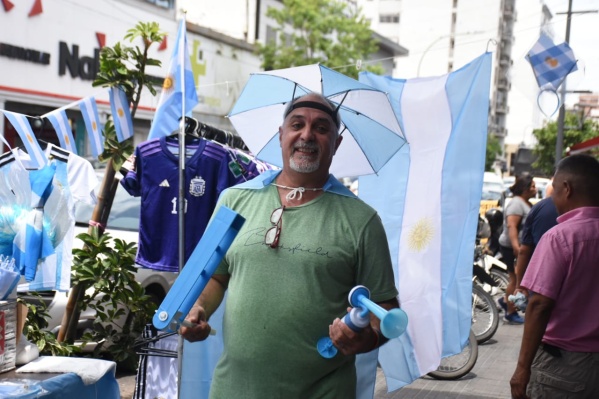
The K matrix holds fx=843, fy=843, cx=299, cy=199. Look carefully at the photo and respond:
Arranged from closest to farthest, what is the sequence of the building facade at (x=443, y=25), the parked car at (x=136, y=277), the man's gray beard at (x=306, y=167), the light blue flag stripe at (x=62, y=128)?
the man's gray beard at (x=306, y=167) < the light blue flag stripe at (x=62, y=128) < the parked car at (x=136, y=277) < the building facade at (x=443, y=25)

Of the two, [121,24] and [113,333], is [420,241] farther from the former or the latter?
[121,24]

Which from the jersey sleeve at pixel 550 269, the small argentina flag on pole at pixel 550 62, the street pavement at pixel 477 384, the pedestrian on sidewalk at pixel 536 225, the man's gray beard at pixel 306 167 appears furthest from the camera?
the small argentina flag on pole at pixel 550 62

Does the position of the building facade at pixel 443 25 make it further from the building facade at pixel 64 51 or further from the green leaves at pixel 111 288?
the green leaves at pixel 111 288

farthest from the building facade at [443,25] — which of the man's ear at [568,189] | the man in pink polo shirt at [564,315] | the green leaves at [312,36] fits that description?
the man in pink polo shirt at [564,315]

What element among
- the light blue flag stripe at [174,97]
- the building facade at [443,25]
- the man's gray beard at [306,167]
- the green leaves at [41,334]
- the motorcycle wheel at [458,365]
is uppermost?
the building facade at [443,25]

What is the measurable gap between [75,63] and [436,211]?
64.1ft

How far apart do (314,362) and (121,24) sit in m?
23.5

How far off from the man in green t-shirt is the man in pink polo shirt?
990 mm

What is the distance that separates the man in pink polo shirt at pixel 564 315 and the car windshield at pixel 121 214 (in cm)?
551

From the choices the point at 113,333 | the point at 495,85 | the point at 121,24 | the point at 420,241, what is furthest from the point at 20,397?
the point at 495,85

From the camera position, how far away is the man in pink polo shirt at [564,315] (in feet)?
12.1

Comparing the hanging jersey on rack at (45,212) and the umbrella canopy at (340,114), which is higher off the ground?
the umbrella canopy at (340,114)

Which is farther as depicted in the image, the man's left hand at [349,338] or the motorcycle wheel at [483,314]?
the motorcycle wheel at [483,314]

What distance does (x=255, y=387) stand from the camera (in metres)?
2.96
